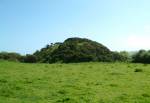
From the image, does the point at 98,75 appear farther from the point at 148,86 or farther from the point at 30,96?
the point at 30,96

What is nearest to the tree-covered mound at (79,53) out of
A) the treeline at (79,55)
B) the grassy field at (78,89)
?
the treeline at (79,55)

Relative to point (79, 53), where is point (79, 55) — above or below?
below

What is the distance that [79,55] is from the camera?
176ft

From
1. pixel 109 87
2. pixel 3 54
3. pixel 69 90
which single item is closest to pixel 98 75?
pixel 109 87

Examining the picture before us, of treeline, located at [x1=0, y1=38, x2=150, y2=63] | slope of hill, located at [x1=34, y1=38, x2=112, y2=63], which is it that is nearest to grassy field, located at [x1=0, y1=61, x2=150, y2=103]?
treeline, located at [x1=0, y1=38, x2=150, y2=63]

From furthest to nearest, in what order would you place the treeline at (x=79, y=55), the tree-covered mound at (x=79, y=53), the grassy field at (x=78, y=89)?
the tree-covered mound at (x=79, y=53), the treeline at (x=79, y=55), the grassy field at (x=78, y=89)

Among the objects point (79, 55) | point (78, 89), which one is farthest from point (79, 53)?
point (78, 89)

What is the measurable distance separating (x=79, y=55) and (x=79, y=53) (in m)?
0.35

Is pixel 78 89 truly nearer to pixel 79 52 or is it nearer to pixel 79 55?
pixel 79 55

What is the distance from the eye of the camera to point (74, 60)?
53.6 meters

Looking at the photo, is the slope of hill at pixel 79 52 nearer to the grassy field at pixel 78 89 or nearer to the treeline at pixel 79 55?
the treeline at pixel 79 55

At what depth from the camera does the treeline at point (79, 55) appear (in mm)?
53375

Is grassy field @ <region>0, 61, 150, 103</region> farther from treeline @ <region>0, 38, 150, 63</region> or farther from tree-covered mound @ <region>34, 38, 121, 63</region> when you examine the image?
tree-covered mound @ <region>34, 38, 121, 63</region>

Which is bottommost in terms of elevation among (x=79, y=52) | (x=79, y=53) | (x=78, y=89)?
(x=78, y=89)
